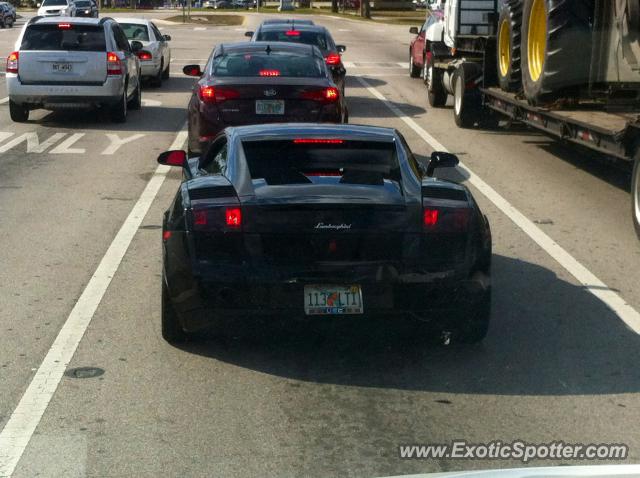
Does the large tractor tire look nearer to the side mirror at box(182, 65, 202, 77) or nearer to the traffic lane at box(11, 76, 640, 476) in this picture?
the side mirror at box(182, 65, 202, 77)

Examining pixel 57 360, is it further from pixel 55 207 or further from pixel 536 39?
pixel 536 39

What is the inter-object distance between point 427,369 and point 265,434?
148cm

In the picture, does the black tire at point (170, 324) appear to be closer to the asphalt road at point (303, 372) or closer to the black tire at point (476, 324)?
the asphalt road at point (303, 372)

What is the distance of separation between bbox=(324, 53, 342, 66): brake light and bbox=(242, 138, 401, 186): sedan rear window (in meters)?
14.7

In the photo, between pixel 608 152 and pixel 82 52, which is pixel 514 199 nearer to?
pixel 608 152

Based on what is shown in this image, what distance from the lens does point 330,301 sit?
6.87m

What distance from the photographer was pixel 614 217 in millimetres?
12258

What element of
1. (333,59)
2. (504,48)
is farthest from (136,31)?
(504,48)

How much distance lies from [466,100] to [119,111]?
572cm

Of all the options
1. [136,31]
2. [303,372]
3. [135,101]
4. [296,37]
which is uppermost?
[296,37]

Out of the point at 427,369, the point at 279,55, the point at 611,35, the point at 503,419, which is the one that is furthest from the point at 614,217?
the point at 503,419

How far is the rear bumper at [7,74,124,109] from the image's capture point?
65.1 ft

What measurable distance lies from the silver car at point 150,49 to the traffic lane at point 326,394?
19030 millimetres

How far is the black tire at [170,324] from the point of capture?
7297 millimetres
